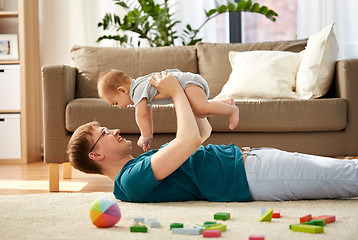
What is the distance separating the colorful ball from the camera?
1.45 m

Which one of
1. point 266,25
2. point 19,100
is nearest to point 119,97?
point 19,100

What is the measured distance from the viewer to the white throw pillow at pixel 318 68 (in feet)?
10.3

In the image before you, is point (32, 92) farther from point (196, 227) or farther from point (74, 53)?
point (196, 227)

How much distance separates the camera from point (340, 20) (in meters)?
4.61

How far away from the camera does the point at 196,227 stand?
1.41 m

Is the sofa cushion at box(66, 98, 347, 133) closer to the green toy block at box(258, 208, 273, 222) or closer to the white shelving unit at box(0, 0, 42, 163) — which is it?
the green toy block at box(258, 208, 273, 222)

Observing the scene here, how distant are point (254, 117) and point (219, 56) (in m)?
Result: 0.94

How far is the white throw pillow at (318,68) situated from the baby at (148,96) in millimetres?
1211

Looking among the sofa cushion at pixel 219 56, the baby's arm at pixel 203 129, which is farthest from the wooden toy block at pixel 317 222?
the sofa cushion at pixel 219 56

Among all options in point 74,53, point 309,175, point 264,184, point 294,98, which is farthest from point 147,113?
point 74,53

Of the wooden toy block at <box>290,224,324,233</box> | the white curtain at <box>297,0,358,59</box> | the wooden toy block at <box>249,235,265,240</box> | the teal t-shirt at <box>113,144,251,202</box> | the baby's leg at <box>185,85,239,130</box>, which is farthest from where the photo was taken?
the white curtain at <box>297,0,358,59</box>

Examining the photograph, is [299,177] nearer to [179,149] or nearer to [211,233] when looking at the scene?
[179,149]

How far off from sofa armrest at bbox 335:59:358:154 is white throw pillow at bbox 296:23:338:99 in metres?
0.09

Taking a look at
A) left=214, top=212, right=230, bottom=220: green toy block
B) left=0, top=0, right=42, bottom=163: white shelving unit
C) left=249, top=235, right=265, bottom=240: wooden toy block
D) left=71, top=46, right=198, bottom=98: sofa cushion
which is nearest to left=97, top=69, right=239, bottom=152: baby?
left=214, top=212, right=230, bottom=220: green toy block
